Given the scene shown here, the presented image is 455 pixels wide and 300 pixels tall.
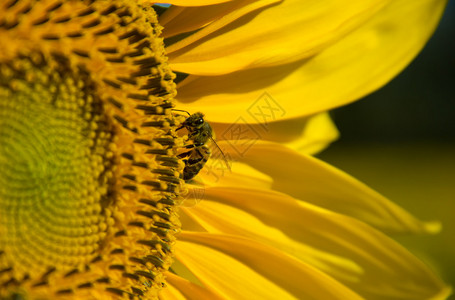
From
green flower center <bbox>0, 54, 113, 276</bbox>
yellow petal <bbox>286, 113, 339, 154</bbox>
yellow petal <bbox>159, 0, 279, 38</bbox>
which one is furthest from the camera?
yellow petal <bbox>286, 113, 339, 154</bbox>

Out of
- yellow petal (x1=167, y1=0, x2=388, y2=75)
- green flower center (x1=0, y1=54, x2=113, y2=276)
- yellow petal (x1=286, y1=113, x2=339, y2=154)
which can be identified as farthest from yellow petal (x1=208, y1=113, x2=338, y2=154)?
green flower center (x1=0, y1=54, x2=113, y2=276)

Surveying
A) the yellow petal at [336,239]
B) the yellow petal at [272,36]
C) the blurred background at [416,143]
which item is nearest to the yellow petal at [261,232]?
the yellow petal at [336,239]

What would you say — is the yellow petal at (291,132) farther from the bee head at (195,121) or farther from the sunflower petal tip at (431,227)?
the sunflower petal tip at (431,227)

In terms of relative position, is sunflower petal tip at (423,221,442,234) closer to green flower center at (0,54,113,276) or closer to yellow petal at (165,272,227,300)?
yellow petal at (165,272,227,300)

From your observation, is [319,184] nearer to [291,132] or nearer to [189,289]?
[291,132]

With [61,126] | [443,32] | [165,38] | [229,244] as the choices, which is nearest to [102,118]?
[61,126]

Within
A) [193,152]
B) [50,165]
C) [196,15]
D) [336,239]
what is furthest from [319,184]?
[50,165]
